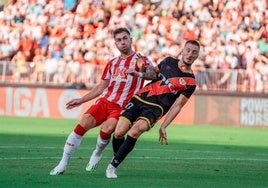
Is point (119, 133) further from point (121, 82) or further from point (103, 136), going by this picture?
point (121, 82)

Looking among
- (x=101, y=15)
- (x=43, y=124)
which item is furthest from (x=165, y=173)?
(x=101, y=15)

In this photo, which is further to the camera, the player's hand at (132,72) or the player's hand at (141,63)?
the player's hand at (141,63)

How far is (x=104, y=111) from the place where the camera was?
46.7 ft

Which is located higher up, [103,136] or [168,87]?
[168,87]

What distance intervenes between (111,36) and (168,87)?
2173cm

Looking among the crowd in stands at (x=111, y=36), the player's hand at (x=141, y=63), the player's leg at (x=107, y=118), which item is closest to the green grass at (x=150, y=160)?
the player's leg at (x=107, y=118)

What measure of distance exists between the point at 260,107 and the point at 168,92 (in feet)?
61.2

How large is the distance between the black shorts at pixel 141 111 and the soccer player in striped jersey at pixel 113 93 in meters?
0.52

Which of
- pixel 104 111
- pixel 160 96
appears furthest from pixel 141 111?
pixel 104 111

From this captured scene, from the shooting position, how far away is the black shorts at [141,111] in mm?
13461

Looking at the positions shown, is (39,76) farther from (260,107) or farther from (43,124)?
(260,107)

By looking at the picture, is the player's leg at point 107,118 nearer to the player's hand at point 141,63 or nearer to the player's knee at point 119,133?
the player's knee at point 119,133

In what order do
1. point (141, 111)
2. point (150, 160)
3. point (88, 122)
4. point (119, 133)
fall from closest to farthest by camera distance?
point (141, 111)
point (119, 133)
point (88, 122)
point (150, 160)

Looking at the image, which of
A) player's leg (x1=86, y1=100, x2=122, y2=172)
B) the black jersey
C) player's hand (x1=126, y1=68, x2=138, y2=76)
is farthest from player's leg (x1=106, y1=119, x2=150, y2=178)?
player's leg (x1=86, y1=100, x2=122, y2=172)
